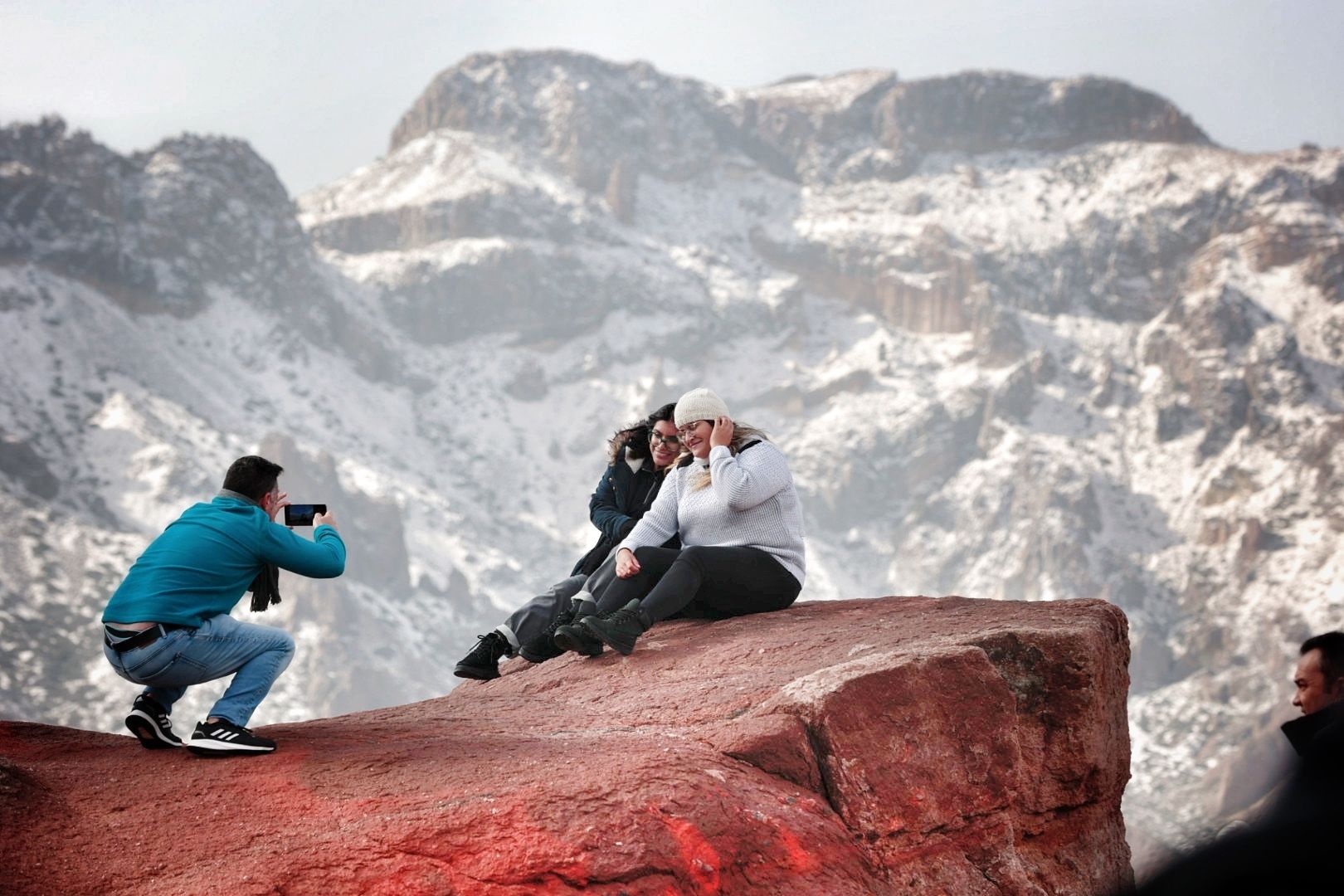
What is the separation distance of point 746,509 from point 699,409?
Result: 2.57ft

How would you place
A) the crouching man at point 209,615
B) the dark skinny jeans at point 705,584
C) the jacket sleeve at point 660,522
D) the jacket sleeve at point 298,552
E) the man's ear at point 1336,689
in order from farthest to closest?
the jacket sleeve at point 660,522, the dark skinny jeans at point 705,584, the jacket sleeve at point 298,552, the crouching man at point 209,615, the man's ear at point 1336,689

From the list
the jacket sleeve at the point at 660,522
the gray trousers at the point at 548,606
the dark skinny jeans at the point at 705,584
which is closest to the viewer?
the dark skinny jeans at the point at 705,584

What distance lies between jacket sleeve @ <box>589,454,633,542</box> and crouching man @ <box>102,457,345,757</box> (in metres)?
3.43

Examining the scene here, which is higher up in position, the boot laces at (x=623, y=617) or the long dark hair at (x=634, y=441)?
the long dark hair at (x=634, y=441)

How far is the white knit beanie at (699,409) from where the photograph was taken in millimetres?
8781

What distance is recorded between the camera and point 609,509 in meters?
10.3

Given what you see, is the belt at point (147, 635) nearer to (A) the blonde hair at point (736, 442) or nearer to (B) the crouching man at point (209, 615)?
(B) the crouching man at point (209, 615)

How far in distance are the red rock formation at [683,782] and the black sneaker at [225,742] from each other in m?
0.07

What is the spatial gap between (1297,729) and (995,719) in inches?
71.4

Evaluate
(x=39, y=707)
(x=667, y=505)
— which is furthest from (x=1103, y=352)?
(x=667, y=505)

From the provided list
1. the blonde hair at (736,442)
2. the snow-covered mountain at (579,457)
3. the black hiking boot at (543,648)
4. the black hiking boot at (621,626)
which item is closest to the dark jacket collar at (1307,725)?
the black hiking boot at (621,626)

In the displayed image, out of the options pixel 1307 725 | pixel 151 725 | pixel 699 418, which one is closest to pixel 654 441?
pixel 699 418

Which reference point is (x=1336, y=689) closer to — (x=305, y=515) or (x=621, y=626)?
(x=621, y=626)

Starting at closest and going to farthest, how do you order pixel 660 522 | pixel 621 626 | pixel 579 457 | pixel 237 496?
pixel 237 496 < pixel 621 626 < pixel 660 522 < pixel 579 457
